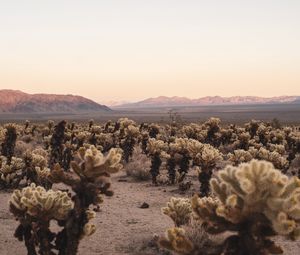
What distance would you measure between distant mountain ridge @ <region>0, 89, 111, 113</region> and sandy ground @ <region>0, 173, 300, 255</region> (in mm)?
143322

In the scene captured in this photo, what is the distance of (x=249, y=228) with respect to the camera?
524cm

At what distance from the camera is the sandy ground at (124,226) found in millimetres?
10602

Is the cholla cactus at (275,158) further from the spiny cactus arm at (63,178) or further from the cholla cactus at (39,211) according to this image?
the spiny cactus arm at (63,178)

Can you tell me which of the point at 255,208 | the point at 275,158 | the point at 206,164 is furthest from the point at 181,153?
the point at 255,208

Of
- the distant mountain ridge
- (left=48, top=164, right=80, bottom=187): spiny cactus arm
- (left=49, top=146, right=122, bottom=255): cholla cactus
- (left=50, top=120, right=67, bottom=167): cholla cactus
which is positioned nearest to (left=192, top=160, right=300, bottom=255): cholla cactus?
(left=49, top=146, right=122, bottom=255): cholla cactus

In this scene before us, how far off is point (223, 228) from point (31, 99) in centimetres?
17598

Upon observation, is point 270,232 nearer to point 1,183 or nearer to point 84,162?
point 84,162

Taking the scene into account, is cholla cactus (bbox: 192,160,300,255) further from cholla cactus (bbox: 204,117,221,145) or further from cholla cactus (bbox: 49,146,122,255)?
cholla cactus (bbox: 204,117,221,145)

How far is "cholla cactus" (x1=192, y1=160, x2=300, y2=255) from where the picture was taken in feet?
16.3

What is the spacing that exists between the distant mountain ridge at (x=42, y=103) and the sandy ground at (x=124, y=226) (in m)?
143

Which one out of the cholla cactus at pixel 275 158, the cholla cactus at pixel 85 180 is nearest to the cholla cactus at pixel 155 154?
the cholla cactus at pixel 275 158

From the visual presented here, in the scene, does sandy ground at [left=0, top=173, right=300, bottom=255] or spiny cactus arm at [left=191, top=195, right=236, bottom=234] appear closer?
spiny cactus arm at [left=191, top=195, right=236, bottom=234]

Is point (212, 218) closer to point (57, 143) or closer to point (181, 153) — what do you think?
point (181, 153)

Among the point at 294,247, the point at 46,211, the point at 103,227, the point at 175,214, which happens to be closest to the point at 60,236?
the point at 46,211
